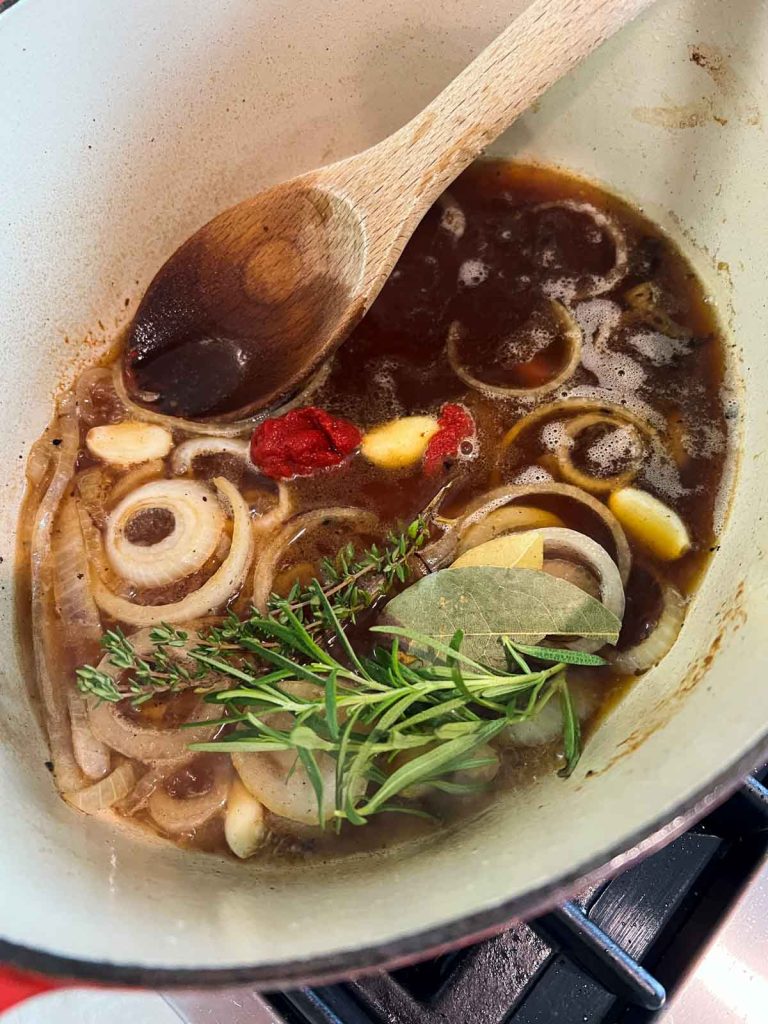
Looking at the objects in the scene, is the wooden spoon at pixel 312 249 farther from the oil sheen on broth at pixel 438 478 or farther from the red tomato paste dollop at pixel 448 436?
the red tomato paste dollop at pixel 448 436

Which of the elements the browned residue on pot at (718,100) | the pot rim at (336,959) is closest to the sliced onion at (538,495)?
the pot rim at (336,959)

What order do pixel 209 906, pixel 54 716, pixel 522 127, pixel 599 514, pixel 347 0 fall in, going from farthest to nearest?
1. pixel 522 127
2. pixel 347 0
3. pixel 599 514
4. pixel 54 716
5. pixel 209 906

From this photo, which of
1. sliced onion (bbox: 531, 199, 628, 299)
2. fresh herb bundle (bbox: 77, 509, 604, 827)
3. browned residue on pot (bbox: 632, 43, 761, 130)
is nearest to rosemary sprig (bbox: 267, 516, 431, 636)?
fresh herb bundle (bbox: 77, 509, 604, 827)

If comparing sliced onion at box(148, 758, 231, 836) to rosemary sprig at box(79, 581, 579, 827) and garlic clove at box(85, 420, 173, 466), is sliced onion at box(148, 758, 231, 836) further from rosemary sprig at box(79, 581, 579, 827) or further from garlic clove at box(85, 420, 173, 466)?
garlic clove at box(85, 420, 173, 466)

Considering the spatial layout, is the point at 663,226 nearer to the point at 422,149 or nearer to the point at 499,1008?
the point at 422,149

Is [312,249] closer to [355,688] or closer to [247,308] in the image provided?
[247,308]

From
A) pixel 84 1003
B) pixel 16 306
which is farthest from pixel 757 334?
pixel 84 1003
